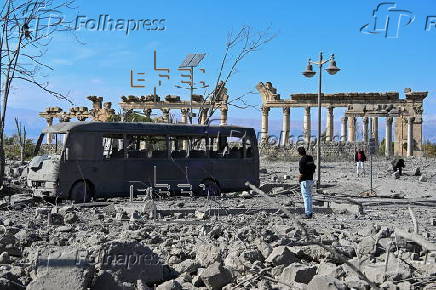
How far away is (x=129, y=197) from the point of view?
1670 cm

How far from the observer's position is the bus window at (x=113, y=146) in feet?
53.2

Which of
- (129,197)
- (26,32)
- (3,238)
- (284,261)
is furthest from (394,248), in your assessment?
(26,32)

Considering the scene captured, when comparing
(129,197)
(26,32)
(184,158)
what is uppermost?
(26,32)

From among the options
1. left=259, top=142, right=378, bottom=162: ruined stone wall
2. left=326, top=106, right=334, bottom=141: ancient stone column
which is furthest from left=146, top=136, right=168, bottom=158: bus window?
left=326, top=106, right=334, bottom=141: ancient stone column

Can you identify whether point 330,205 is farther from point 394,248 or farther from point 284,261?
point 284,261

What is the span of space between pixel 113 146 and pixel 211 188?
3.13 meters

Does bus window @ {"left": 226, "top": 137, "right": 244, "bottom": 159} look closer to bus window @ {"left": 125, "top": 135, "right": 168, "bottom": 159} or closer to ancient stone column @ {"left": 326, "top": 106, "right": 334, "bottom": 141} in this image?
bus window @ {"left": 125, "top": 135, "right": 168, "bottom": 159}

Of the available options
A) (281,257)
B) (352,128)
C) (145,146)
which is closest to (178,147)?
(145,146)

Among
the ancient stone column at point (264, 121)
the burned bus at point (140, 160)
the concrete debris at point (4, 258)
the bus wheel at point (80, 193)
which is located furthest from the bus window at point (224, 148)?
the ancient stone column at point (264, 121)

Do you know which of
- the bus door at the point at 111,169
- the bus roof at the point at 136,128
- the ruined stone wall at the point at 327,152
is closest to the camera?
the bus roof at the point at 136,128

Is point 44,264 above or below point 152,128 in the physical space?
below

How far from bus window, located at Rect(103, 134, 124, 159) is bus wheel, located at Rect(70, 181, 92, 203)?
0.99 meters

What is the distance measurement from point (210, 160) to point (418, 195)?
6305 mm

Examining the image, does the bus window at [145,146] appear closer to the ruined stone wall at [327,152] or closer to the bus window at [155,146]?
the bus window at [155,146]
